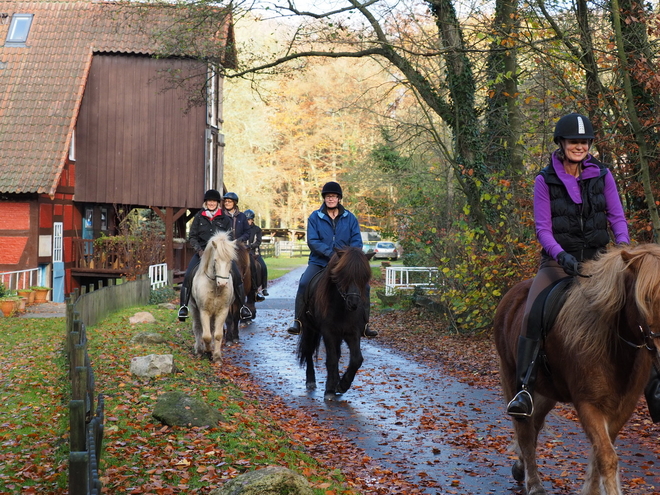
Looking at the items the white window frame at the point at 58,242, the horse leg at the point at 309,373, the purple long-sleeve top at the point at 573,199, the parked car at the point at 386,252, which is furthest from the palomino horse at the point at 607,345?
the parked car at the point at 386,252

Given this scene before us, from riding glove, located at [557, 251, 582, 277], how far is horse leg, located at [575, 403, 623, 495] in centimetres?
89

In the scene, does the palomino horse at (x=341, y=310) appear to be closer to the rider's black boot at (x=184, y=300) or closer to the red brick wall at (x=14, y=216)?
the rider's black boot at (x=184, y=300)

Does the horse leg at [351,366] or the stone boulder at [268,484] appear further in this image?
the horse leg at [351,366]

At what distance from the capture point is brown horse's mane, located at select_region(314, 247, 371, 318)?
32.6 feet

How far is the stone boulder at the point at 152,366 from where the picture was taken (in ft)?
34.5

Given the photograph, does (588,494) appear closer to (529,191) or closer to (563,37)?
(563,37)

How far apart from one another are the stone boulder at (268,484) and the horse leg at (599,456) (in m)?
1.88

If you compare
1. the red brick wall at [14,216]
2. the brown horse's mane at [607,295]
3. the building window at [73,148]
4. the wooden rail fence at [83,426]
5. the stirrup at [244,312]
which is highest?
the building window at [73,148]

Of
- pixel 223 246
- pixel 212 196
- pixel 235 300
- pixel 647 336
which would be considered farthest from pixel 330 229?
pixel 647 336

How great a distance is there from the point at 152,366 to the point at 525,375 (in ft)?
20.4

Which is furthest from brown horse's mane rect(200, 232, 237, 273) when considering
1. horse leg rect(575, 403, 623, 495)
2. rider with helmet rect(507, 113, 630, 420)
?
horse leg rect(575, 403, 623, 495)

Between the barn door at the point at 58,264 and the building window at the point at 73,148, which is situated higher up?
the building window at the point at 73,148

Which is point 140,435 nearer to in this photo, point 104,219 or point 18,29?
point 104,219

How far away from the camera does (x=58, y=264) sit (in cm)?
2948
